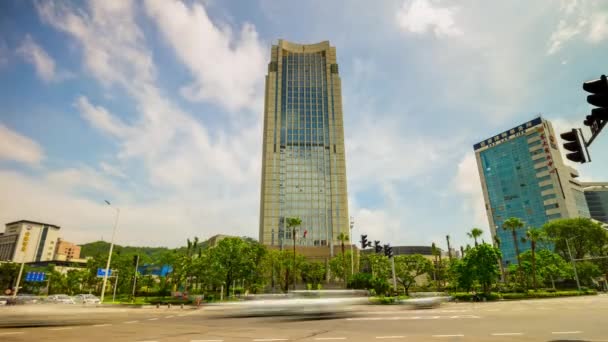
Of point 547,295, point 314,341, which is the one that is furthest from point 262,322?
point 547,295

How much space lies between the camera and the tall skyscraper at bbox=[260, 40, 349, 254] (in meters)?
96.4

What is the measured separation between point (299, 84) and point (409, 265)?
7832cm

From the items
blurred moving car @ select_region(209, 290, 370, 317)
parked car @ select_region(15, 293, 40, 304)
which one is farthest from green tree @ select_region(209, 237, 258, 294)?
blurred moving car @ select_region(209, 290, 370, 317)

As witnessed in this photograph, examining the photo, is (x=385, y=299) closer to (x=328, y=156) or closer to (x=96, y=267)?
(x=96, y=267)

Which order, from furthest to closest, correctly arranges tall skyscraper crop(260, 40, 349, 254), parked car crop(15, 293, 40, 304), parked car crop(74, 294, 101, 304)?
tall skyscraper crop(260, 40, 349, 254) → parked car crop(74, 294, 101, 304) → parked car crop(15, 293, 40, 304)

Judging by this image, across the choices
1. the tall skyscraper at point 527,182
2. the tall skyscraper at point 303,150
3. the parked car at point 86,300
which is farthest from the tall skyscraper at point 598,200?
the parked car at point 86,300

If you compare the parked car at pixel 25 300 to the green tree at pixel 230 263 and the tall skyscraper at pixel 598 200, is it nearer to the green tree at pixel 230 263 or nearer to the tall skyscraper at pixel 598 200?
the green tree at pixel 230 263

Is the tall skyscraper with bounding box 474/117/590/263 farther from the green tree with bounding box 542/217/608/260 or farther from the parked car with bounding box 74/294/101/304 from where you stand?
the parked car with bounding box 74/294/101/304

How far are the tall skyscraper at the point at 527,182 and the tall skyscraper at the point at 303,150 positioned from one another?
199ft

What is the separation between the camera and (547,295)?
135ft

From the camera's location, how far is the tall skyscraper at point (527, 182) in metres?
96.1

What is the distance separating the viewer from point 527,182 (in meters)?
102

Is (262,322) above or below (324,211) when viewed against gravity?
below

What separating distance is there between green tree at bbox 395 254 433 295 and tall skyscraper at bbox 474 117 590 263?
57.2m
